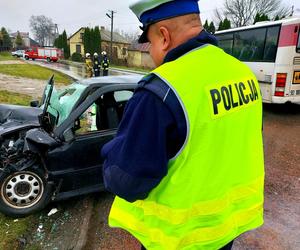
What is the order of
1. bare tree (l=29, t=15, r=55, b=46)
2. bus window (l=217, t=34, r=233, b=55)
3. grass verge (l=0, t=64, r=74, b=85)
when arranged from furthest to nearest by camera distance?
1. bare tree (l=29, t=15, r=55, b=46)
2. grass verge (l=0, t=64, r=74, b=85)
3. bus window (l=217, t=34, r=233, b=55)

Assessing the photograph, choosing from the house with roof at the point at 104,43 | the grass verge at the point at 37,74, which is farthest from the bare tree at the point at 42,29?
the grass verge at the point at 37,74

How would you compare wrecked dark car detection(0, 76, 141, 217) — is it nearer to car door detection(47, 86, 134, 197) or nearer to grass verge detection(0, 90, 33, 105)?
car door detection(47, 86, 134, 197)

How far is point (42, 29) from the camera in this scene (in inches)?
3693

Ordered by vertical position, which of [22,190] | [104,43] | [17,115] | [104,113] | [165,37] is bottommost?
[22,190]

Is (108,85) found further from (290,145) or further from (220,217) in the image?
(290,145)

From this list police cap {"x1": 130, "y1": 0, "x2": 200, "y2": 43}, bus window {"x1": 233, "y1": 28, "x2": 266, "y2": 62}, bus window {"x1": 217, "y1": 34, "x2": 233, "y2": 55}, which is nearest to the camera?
police cap {"x1": 130, "y1": 0, "x2": 200, "y2": 43}

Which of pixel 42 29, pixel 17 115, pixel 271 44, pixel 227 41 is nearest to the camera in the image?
pixel 17 115

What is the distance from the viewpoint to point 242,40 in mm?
10742

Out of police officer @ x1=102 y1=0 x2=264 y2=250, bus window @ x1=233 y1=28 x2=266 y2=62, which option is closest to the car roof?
police officer @ x1=102 y1=0 x2=264 y2=250

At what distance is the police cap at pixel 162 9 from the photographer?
1198mm

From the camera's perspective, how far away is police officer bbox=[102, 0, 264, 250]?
3.66 feet

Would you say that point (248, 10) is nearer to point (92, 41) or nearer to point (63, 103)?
point (92, 41)

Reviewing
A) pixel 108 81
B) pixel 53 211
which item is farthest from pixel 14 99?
pixel 53 211

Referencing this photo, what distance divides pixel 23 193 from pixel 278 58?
7.68 m
